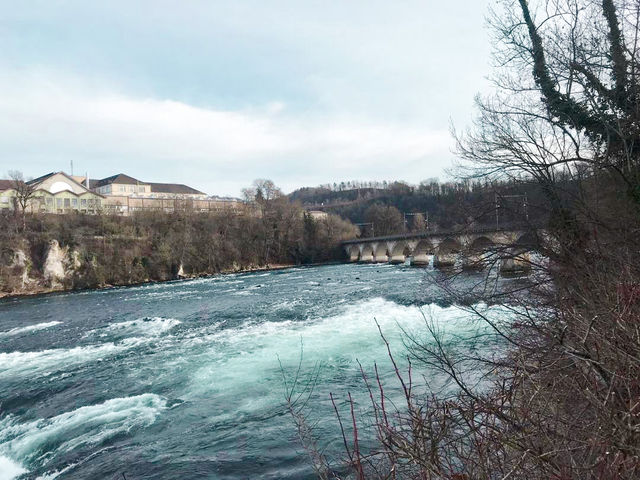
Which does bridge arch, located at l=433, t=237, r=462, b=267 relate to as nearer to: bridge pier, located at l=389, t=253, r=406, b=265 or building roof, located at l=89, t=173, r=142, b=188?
bridge pier, located at l=389, t=253, r=406, b=265

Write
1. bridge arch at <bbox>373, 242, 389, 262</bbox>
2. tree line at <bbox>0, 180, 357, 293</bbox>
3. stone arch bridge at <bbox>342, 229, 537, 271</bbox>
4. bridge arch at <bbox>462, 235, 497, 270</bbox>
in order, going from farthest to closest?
bridge arch at <bbox>373, 242, 389, 262</bbox> < tree line at <bbox>0, 180, 357, 293</bbox> < bridge arch at <bbox>462, 235, 497, 270</bbox> < stone arch bridge at <bbox>342, 229, 537, 271</bbox>

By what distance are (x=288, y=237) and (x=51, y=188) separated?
113ft

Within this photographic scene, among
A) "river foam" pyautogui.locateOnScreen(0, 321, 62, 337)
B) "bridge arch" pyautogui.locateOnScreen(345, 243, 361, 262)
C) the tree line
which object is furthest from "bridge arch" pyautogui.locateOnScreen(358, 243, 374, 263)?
"river foam" pyautogui.locateOnScreen(0, 321, 62, 337)

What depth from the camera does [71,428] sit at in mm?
8430

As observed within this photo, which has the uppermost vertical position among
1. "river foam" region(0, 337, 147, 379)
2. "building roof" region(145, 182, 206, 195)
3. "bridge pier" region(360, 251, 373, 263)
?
"building roof" region(145, 182, 206, 195)

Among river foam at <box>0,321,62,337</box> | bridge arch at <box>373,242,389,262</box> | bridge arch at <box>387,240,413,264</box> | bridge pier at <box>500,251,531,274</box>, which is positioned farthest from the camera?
bridge arch at <box>373,242,389,262</box>

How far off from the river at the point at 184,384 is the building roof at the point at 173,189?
224 ft

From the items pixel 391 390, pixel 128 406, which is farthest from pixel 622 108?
pixel 128 406

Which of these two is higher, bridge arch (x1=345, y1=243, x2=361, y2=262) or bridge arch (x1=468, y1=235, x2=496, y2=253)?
bridge arch (x1=468, y1=235, x2=496, y2=253)

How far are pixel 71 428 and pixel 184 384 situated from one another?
2.54 metres

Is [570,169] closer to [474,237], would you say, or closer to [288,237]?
[474,237]

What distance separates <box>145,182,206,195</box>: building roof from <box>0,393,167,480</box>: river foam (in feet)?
266

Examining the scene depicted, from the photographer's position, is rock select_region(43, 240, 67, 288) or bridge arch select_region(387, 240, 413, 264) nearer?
rock select_region(43, 240, 67, 288)

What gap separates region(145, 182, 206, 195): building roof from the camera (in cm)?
8669
